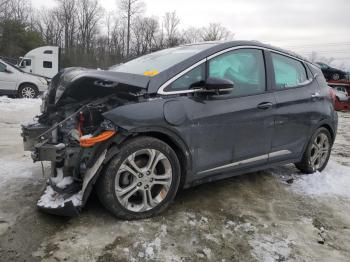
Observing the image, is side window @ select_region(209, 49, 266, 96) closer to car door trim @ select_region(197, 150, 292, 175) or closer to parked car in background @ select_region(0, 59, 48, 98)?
car door trim @ select_region(197, 150, 292, 175)

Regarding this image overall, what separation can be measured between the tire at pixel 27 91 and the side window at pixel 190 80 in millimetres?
11320

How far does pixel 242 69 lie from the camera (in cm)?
376

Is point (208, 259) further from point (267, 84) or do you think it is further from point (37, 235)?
point (267, 84)

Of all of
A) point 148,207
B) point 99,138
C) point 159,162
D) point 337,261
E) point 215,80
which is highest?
point 215,80

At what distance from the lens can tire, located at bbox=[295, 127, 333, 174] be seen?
15.2 feet

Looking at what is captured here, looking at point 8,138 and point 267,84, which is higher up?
point 267,84

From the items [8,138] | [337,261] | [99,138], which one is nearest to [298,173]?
[337,261]

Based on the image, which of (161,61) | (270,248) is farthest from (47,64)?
(270,248)

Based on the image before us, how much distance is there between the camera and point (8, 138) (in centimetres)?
626

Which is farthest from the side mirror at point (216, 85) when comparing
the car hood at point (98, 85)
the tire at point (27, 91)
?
the tire at point (27, 91)

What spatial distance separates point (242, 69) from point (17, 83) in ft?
37.3

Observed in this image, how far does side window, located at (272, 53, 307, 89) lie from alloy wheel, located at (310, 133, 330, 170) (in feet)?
2.85

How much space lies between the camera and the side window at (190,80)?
324 centimetres

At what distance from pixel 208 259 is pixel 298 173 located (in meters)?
2.70
